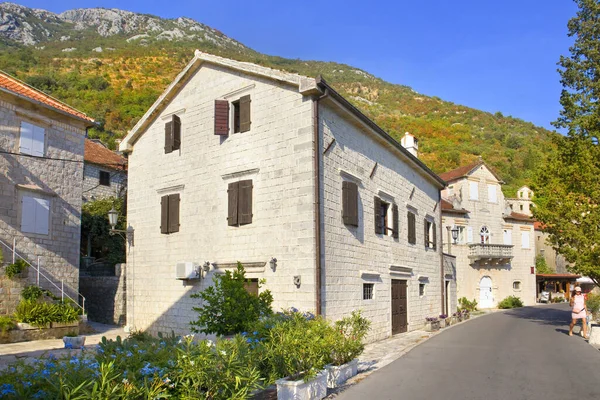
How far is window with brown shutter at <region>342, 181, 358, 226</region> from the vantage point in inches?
543

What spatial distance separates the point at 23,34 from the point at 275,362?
368ft

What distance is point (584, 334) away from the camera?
15.5 metres

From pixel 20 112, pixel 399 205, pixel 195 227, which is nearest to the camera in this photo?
pixel 195 227

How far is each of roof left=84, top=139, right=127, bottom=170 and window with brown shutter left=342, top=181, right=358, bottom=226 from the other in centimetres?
1627

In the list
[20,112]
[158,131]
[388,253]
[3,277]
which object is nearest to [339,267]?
[388,253]

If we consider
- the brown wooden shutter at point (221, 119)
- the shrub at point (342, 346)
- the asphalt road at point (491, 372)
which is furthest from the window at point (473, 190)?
the shrub at point (342, 346)

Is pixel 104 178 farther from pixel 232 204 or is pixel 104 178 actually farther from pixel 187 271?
pixel 232 204

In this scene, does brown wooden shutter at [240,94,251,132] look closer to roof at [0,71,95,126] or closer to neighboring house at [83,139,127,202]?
roof at [0,71,95,126]

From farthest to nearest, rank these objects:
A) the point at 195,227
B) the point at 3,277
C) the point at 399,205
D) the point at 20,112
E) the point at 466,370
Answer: the point at 399,205
the point at 20,112
the point at 3,277
the point at 195,227
the point at 466,370

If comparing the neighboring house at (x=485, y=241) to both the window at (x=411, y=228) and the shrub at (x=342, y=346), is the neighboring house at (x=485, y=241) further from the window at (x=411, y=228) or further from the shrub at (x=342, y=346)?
Answer: the shrub at (x=342, y=346)

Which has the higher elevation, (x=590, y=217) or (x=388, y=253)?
(x=590, y=217)

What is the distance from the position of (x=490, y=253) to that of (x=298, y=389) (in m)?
30.2

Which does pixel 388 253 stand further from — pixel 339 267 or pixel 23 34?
pixel 23 34

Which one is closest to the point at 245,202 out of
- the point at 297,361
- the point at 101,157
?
the point at 297,361
